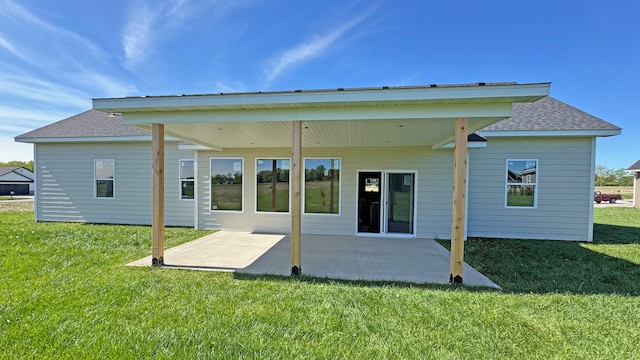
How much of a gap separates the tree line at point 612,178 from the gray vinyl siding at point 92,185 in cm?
6129

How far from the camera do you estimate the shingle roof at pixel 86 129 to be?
30.8 feet

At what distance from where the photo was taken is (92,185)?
958cm

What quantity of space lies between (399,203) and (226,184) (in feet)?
18.0

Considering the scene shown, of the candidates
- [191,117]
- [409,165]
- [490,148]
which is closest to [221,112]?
[191,117]

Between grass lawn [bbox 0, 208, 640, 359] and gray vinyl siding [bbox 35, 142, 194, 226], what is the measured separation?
4.37 metres

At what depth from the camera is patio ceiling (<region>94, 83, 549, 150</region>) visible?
3.84 meters

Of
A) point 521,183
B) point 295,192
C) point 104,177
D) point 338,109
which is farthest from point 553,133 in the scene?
point 104,177

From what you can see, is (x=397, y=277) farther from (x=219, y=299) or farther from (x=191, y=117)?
(x=191, y=117)

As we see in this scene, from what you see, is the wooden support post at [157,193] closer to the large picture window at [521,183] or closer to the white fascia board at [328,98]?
the white fascia board at [328,98]

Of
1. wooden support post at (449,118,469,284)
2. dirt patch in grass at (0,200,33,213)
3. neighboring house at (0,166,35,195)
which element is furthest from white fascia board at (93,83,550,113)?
neighboring house at (0,166,35,195)

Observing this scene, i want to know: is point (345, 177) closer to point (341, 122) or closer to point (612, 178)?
point (341, 122)

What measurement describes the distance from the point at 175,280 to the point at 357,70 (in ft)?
31.2

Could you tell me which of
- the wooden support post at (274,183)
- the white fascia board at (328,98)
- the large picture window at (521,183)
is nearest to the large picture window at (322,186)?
the wooden support post at (274,183)

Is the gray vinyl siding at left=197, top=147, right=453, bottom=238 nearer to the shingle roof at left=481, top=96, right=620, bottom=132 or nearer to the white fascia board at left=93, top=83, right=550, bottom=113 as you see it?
the shingle roof at left=481, top=96, right=620, bottom=132
